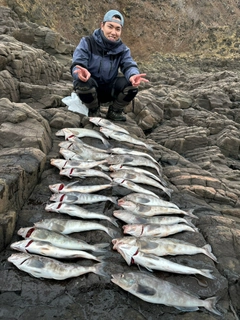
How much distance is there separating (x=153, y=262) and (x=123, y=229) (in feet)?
3.04

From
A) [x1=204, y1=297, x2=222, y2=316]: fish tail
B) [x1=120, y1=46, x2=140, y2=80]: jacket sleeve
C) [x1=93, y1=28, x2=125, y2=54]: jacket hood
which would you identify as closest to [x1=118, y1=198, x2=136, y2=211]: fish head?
[x1=204, y1=297, x2=222, y2=316]: fish tail

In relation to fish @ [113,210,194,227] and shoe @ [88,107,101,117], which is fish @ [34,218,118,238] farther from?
shoe @ [88,107,101,117]

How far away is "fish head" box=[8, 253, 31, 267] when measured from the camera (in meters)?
4.13

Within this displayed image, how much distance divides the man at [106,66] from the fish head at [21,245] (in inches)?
175

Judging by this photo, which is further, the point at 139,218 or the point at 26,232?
the point at 139,218

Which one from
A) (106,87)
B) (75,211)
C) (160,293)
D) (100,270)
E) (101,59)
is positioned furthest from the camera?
(106,87)

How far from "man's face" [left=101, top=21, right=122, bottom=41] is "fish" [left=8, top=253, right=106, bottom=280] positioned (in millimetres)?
6096

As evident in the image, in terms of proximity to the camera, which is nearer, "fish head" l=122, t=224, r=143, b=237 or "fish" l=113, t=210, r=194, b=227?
"fish head" l=122, t=224, r=143, b=237

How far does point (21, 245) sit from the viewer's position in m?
4.37

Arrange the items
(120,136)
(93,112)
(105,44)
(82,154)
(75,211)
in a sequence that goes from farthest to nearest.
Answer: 1. (93,112)
2. (105,44)
3. (120,136)
4. (82,154)
5. (75,211)

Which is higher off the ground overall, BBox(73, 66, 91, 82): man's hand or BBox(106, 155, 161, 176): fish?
BBox(73, 66, 91, 82): man's hand

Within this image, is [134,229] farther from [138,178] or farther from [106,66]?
[106,66]

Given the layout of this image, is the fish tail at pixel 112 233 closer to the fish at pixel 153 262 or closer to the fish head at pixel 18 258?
the fish at pixel 153 262

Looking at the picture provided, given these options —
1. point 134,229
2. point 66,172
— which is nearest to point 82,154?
point 66,172
